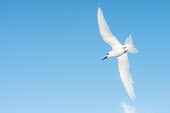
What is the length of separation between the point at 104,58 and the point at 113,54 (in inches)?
52.8

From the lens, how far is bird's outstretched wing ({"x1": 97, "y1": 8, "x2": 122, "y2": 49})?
72.5ft

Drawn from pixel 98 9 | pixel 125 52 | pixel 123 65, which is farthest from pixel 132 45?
pixel 98 9

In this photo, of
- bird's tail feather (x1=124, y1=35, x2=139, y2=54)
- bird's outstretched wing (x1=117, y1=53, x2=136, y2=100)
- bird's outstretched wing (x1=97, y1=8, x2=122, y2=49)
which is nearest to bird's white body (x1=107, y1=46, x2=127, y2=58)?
bird's tail feather (x1=124, y1=35, x2=139, y2=54)

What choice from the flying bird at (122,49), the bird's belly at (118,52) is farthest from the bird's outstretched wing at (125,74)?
Answer: the bird's belly at (118,52)

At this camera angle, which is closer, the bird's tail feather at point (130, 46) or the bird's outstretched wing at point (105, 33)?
the bird's outstretched wing at point (105, 33)

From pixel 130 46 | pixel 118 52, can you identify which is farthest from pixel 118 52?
pixel 130 46

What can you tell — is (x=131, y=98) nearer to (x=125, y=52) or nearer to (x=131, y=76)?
(x=131, y=76)

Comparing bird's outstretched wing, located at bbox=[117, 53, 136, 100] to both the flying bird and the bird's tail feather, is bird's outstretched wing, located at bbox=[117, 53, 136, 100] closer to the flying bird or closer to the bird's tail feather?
the flying bird

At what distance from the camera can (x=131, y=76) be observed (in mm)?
23703

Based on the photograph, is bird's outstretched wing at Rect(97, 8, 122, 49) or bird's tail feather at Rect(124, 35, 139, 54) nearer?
bird's outstretched wing at Rect(97, 8, 122, 49)

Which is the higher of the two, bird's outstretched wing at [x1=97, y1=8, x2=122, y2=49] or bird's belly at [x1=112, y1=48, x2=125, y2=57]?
bird's outstretched wing at [x1=97, y1=8, x2=122, y2=49]

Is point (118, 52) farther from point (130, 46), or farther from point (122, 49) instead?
point (130, 46)

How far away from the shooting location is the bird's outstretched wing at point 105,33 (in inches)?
870

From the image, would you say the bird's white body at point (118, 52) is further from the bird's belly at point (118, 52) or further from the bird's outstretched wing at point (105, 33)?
the bird's outstretched wing at point (105, 33)
